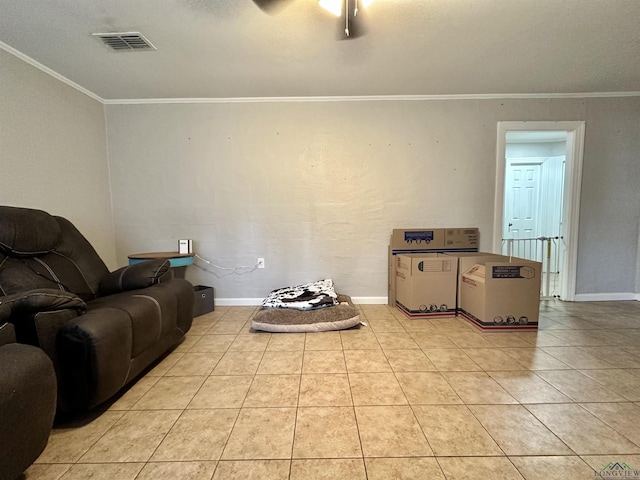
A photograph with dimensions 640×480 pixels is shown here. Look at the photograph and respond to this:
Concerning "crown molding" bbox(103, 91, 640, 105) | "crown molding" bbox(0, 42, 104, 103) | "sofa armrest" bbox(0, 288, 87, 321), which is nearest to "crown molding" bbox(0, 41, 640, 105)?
"crown molding" bbox(103, 91, 640, 105)

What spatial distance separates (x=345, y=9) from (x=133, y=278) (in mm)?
2240

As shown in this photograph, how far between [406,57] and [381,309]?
2315 mm

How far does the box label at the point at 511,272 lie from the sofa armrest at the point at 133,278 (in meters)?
2.64

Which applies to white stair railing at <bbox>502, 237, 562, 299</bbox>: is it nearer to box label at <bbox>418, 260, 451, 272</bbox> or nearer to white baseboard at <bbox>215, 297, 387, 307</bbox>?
box label at <bbox>418, 260, 451, 272</bbox>

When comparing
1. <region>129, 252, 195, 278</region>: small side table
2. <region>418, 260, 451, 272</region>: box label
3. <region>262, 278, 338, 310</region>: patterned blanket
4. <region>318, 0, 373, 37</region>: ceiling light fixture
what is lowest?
<region>262, 278, 338, 310</region>: patterned blanket

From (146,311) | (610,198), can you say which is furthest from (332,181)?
(610,198)

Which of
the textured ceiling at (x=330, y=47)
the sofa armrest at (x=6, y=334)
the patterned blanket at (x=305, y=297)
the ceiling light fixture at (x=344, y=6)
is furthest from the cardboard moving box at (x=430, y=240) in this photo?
the sofa armrest at (x=6, y=334)

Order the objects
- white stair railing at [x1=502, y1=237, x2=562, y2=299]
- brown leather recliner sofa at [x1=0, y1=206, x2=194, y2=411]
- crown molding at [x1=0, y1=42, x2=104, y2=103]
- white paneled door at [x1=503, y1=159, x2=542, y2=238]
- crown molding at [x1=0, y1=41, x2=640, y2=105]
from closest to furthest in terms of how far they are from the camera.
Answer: brown leather recliner sofa at [x1=0, y1=206, x2=194, y2=411]
crown molding at [x1=0, y1=42, x2=104, y2=103]
crown molding at [x1=0, y1=41, x2=640, y2=105]
white stair railing at [x1=502, y1=237, x2=562, y2=299]
white paneled door at [x1=503, y1=159, x2=542, y2=238]

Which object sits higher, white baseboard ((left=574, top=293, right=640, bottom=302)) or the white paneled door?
the white paneled door

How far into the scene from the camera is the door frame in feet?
9.33

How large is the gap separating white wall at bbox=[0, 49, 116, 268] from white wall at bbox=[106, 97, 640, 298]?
0.57ft

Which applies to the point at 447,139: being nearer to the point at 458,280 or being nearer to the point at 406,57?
the point at 406,57

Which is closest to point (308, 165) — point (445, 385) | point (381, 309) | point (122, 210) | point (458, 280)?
point (381, 309)

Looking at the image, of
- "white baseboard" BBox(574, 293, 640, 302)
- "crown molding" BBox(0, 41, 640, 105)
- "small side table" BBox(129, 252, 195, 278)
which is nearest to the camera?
"small side table" BBox(129, 252, 195, 278)
